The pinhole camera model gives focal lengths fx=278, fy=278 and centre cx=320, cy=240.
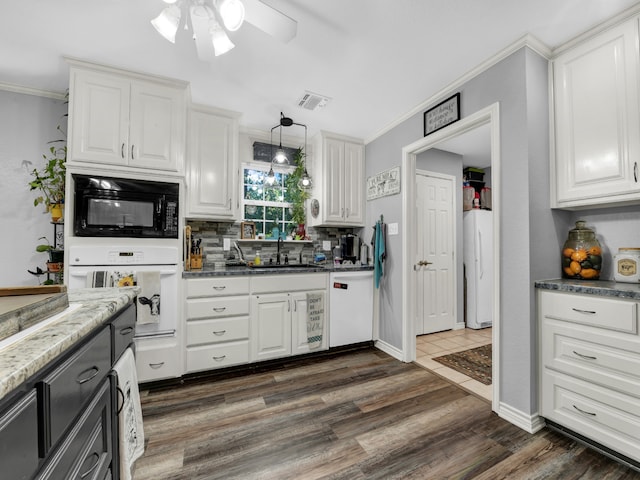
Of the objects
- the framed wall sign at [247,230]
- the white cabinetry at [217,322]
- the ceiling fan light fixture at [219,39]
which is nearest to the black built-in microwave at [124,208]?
the white cabinetry at [217,322]

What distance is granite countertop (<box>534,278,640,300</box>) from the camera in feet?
4.88

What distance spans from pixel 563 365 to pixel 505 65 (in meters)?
2.03

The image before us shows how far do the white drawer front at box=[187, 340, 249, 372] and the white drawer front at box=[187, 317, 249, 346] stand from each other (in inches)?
2.1

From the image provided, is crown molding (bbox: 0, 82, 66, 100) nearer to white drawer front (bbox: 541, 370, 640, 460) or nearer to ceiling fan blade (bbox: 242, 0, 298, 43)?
ceiling fan blade (bbox: 242, 0, 298, 43)

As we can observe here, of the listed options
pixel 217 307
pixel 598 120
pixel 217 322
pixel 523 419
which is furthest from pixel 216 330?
pixel 598 120

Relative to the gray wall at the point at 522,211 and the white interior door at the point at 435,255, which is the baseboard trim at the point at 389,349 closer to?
the white interior door at the point at 435,255

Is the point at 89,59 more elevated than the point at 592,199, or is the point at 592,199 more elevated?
the point at 89,59

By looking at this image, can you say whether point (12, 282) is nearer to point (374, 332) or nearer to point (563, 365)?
point (374, 332)

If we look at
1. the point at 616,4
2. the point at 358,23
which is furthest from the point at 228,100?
the point at 616,4

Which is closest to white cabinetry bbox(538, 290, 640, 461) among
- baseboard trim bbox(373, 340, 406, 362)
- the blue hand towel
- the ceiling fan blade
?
baseboard trim bbox(373, 340, 406, 362)

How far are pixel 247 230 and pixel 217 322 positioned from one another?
1.15 m

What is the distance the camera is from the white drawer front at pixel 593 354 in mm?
1475

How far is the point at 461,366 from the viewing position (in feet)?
8.98

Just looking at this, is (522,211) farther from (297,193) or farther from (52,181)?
(52,181)
